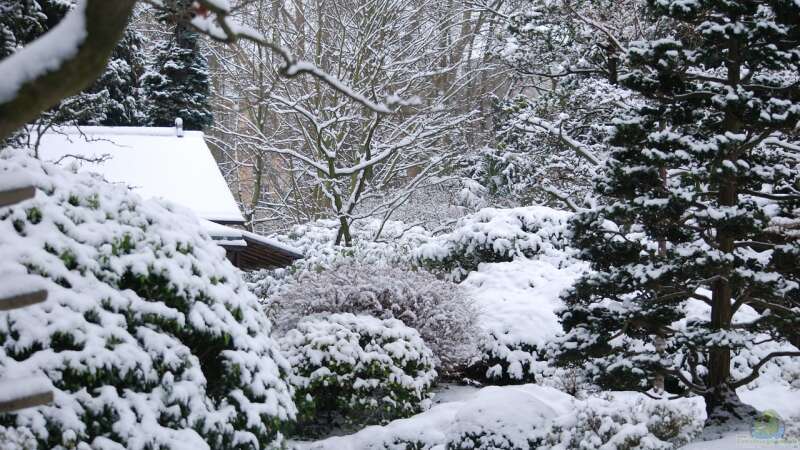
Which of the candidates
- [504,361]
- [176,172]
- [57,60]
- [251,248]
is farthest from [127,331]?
[176,172]

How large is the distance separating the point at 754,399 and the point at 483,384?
296 cm

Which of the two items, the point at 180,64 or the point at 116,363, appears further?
the point at 180,64

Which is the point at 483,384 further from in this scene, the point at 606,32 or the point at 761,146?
the point at 606,32

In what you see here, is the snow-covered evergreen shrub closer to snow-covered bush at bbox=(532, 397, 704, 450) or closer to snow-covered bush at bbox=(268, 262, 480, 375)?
snow-covered bush at bbox=(268, 262, 480, 375)

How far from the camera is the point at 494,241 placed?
11289 millimetres

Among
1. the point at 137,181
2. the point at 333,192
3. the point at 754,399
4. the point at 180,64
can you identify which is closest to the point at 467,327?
the point at 754,399

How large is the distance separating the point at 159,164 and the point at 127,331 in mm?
7898

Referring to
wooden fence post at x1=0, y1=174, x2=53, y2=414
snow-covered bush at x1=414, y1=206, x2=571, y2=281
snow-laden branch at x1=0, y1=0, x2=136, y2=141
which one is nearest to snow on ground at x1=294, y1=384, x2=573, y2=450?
wooden fence post at x1=0, y1=174, x2=53, y2=414

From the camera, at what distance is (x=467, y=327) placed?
8.52 m

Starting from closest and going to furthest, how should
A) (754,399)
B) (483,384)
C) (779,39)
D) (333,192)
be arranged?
(779,39), (754,399), (483,384), (333,192)

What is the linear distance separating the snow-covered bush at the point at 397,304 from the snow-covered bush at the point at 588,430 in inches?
100.0

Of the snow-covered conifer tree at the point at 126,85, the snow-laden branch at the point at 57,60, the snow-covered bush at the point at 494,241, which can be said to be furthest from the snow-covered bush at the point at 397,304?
the snow-covered conifer tree at the point at 126,85

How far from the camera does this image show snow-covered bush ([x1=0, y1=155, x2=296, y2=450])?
332 centimetres

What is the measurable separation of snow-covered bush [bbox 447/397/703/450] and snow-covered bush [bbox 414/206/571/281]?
18.2 ft
